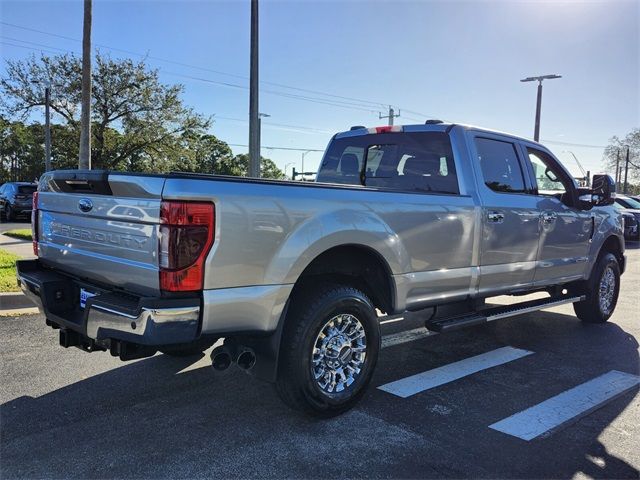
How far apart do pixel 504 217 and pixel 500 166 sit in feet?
1.96

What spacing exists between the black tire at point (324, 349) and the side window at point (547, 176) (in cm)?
302

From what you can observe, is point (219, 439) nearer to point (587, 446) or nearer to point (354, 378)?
point (354, 378)

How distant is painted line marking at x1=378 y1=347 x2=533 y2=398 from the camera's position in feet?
13.4

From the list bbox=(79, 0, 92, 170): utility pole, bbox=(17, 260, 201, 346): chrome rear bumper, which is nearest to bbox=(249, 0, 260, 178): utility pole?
bbox=(79, 0, 92, 170): utility pole

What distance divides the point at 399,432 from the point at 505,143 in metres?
3.14

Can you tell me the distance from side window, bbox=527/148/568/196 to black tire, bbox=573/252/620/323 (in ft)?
4.05

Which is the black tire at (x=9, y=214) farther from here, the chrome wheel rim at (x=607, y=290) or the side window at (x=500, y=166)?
the chrome wheel rim at (x=607, y=290)

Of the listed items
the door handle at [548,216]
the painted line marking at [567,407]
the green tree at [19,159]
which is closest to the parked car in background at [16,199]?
the door handle at [548,216]

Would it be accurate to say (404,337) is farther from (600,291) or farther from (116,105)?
(116,105)

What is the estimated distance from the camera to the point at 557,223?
5418 millimetres

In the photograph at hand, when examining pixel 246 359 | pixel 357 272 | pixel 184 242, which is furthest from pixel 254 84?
pixel 184 242

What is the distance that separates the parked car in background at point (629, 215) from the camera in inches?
695

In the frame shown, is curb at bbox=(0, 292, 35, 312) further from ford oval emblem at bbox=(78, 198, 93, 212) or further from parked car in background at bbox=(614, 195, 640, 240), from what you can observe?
parked car in background at bbox=(614, 195, 640, 240)

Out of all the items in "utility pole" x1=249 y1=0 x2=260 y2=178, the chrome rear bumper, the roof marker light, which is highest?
"utility pole" x1=249 y1=0 x2=260 y2=178
